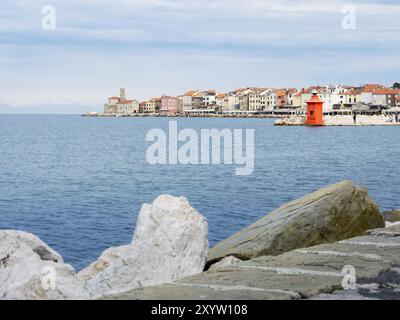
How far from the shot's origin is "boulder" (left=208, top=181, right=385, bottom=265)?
8328mm

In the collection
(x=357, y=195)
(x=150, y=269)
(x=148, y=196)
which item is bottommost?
(x=148, y=196)

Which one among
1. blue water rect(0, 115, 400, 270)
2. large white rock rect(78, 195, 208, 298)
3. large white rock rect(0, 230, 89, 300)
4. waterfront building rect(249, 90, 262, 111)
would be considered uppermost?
waterfront building rect(249, 90, 262, 111)

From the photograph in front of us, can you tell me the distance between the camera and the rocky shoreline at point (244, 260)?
5238 millimetres

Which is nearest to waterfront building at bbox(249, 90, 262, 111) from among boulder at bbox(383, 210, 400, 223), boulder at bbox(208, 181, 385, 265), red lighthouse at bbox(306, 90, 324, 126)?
red lighthouse at bbox(306, 90, 324, 126)

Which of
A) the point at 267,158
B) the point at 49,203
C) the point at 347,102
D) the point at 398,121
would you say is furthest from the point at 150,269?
the point at 347,102

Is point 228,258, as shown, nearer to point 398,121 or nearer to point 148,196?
point 148,196

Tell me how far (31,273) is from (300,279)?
4.54 meters

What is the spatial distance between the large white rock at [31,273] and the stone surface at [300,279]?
2443 millimetres

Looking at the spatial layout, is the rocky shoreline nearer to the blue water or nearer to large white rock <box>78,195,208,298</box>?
large white rock <box>78,195,208,298</box>

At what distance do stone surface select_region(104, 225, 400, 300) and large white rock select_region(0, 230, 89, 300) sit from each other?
2.44 metres

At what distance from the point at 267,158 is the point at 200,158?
19.0ft

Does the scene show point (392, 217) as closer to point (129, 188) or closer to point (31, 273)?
point (31, 273)

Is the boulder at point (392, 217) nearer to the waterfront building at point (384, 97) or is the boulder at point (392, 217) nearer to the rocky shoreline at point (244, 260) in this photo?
the rocky shoreline at point (244, 260)
